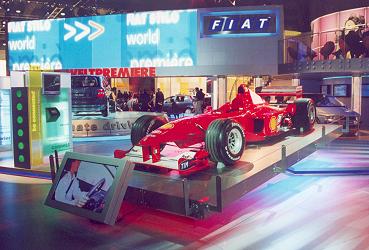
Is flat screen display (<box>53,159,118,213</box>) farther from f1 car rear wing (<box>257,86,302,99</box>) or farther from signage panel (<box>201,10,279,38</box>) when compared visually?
signage panel (<box>201,10,279,38</box>)

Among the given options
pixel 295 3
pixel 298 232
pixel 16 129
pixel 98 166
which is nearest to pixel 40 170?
pixel 16 129

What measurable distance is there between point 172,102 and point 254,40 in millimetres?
6864

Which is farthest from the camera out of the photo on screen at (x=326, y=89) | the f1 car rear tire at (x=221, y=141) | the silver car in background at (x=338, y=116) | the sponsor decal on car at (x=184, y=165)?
the photo on screen at (x=326, y=89)

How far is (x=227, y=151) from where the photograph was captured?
6434 millimetres

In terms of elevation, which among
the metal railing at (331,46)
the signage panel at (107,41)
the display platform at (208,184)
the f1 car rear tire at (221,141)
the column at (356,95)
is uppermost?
the signage panel at (107,41)

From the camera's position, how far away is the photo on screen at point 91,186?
5039 millimetres

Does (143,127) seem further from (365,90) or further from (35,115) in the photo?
(365,90)

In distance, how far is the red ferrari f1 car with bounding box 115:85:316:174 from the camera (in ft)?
20.9

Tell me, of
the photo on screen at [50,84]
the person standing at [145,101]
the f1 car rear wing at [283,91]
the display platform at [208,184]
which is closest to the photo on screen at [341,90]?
the person standing at [145,101]

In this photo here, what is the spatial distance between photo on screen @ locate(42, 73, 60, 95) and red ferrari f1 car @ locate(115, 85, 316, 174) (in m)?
2.54

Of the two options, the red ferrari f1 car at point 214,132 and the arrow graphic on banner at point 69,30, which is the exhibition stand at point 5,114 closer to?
the red ferrari f1 car at point 214,132

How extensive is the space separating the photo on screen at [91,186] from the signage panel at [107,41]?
55.2 feet

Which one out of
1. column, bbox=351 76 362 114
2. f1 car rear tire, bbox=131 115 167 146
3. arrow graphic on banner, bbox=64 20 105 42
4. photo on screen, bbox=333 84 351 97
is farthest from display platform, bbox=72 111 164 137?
photo on screen, bbox=333 84 351 97

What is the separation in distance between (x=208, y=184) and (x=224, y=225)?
57cm
